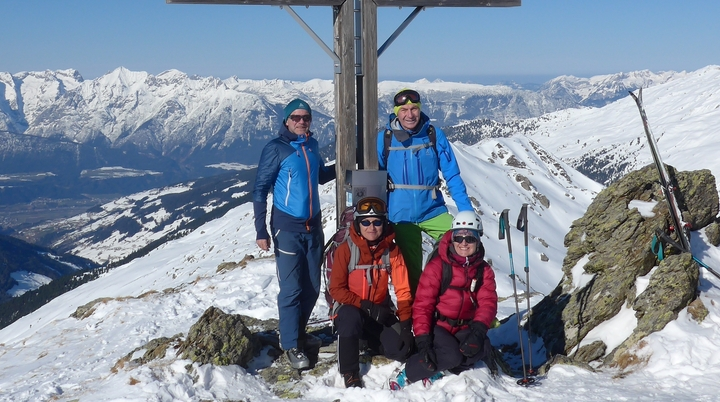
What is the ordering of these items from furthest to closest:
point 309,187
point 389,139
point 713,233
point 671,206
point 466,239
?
point 713,233, point 671,206, point 389,139, point 309,187, point 466,239

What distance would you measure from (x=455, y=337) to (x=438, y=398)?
0.97m

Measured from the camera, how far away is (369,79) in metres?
9.62

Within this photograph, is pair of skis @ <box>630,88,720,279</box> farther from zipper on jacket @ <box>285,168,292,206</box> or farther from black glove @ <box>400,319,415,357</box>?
zipper on jacket @ <box>285,168,292,206</box>

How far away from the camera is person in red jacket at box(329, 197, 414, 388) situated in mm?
8172

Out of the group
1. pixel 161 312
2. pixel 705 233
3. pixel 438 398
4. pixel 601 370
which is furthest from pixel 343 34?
pixel 161 312

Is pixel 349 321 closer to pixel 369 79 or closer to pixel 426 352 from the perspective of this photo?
pixel 426 352

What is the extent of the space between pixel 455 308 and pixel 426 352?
850 millimetres

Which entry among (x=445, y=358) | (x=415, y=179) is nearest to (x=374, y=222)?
(x=415, y=179)

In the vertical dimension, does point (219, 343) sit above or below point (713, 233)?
below

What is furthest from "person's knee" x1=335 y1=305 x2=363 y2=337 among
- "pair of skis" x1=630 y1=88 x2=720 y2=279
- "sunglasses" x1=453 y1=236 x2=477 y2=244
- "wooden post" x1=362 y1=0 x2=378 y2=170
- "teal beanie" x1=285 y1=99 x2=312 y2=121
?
"pair of skis" x1=630 y1=88 x2=720 y2=279

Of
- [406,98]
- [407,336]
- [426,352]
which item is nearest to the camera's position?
[426,352]

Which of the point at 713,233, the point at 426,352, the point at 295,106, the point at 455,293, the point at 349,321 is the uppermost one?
the point at 295,106

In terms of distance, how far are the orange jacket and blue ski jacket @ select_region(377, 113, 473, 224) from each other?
0.69 meters

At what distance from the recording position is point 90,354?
14820 millimetres
